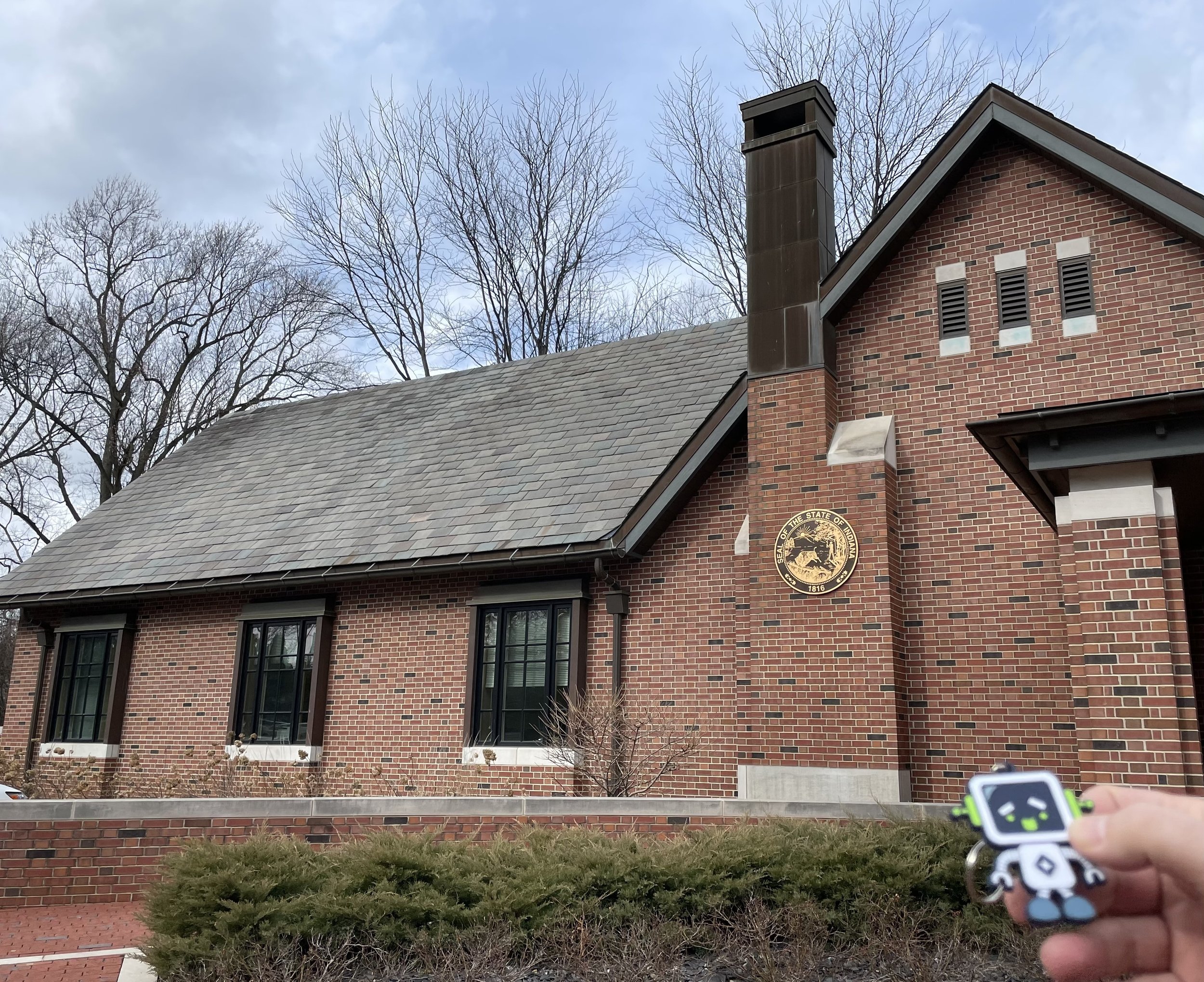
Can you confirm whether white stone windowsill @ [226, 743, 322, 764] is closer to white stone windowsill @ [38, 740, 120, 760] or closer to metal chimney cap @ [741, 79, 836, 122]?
white stone windowsill @ [38, 740, 120, 760]

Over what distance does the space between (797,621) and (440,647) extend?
17.1ft

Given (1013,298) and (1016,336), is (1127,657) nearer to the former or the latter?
(1016,336)

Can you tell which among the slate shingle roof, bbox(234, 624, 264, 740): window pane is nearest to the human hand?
the slate shingle roof

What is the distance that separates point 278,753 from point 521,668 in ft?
12.9

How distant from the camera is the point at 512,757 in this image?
40.5 feet

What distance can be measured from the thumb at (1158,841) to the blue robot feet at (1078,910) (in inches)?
4.0

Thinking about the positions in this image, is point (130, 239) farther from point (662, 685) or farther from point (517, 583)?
point (662, 685)

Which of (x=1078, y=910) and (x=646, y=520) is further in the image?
(x=646, y=520)

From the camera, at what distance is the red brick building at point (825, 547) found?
8.03m

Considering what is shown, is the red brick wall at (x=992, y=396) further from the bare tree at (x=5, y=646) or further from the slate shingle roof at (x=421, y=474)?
the bare tree at (x=5, y=646)

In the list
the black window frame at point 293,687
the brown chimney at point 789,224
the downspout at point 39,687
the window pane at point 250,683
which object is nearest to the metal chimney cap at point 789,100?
the brown chimney at point 789,224

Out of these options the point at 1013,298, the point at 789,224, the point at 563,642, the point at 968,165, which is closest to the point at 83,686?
the point at 563,642

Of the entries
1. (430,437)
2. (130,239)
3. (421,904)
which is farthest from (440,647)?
(130,239)

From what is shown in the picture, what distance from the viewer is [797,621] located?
34.1 ft
